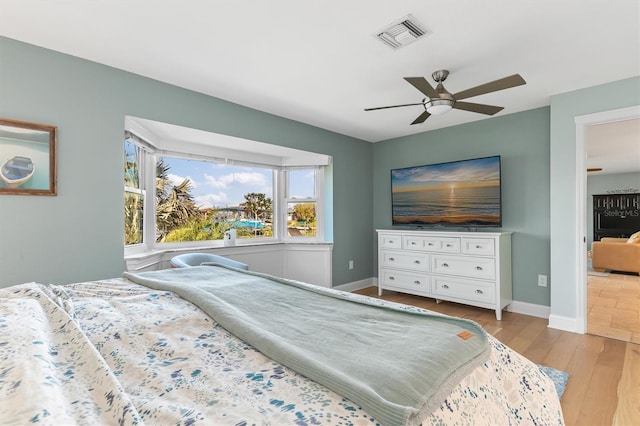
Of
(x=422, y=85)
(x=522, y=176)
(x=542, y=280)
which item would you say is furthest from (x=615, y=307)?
(x=422, y=85)

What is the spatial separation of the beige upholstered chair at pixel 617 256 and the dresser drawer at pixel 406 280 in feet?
14.3

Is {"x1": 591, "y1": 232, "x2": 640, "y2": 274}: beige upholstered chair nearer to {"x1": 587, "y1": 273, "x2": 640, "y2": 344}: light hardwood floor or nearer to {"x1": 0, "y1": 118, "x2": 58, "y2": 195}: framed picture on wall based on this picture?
{"x1": 587, "y1": 273, "x2": 640, "y2": 344}: light hardwood floor

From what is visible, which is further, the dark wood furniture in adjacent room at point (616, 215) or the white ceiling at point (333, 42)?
the dark wood furniture in adjacent room at point (616, 215)

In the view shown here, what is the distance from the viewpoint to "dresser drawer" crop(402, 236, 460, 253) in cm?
364

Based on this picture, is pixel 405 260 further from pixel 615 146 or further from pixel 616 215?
pixel 616 215

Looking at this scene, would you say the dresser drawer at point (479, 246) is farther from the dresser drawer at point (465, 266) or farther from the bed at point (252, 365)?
the bed at point (252, 365)

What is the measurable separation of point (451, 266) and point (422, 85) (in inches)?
90.3

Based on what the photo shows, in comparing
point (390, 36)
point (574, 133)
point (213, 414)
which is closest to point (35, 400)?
point (213, 414)

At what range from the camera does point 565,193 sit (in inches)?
119

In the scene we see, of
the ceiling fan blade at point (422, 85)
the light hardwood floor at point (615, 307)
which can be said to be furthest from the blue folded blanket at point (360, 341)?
the light hardwood floor at point (615, 307)

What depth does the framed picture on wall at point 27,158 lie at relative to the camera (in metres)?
2.08

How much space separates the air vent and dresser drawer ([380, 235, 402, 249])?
8.39 feet

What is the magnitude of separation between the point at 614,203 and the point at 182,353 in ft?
37.6

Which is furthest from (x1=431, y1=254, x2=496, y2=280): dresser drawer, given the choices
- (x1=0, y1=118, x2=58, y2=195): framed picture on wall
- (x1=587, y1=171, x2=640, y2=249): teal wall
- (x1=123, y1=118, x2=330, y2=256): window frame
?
(x1=587, y1=171, x2=640, y2=249): teal wall
